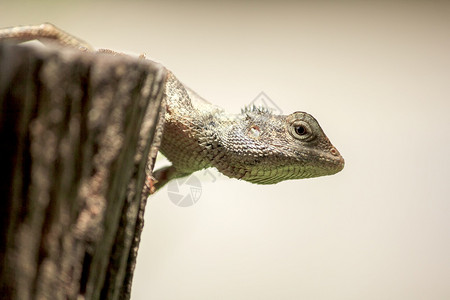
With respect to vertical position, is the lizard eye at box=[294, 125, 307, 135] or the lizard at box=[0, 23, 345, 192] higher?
the lizard eye at box=[294, 125, 307, 135]

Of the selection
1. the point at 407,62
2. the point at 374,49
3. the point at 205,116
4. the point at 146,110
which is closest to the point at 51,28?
the point at 205,116

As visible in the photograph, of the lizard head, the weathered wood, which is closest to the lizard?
the lizard head

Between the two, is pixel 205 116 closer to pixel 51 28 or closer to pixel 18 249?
pixel 51 28

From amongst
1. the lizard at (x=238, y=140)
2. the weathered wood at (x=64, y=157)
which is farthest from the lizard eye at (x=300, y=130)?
the weathered wood at (x=64, y=157)

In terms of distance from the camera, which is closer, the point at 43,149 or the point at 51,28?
the point at 43,149

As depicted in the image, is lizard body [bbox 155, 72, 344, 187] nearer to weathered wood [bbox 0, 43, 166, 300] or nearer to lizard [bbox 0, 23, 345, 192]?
lizard [bbox 0, 23, 345, 192]

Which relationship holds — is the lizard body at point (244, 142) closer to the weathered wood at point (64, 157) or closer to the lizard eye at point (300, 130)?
the lizard eye at point (300, 130)

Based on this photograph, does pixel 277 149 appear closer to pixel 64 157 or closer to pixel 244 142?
pixel 244 142
